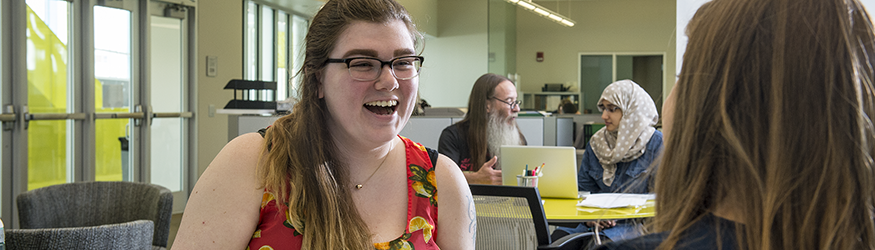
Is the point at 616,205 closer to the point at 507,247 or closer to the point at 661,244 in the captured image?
the point at 507,247

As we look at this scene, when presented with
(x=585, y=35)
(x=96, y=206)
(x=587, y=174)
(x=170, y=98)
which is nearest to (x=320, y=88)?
(x=96, y=206)

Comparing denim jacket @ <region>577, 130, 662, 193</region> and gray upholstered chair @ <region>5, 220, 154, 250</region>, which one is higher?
denim jacket @ <region>577, 130, 662, 193</region>

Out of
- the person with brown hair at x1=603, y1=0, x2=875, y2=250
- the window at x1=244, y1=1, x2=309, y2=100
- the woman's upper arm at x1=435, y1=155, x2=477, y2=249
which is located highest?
the window at x1=244, y1=1, x2=309, y2=100

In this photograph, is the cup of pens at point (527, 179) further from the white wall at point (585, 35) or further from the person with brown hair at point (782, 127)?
the white wall at point (585, 35)

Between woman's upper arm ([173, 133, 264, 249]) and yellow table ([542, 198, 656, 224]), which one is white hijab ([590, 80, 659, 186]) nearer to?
yellow table ([542, 198, 656, 224])

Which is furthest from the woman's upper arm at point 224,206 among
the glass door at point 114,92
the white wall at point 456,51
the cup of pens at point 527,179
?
the white wall at point 456,51

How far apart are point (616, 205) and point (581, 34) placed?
988cm

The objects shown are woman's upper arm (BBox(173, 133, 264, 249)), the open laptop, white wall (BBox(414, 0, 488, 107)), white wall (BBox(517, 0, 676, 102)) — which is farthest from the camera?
white wall (BBox(517, 0, 676, 102))

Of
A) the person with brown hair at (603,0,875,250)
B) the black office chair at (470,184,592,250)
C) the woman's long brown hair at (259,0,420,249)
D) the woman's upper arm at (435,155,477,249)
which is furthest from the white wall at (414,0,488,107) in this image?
the person with brown hair at (603,0,875,250)

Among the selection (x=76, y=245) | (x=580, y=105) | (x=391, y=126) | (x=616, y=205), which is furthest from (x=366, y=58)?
(x=580, y=105)

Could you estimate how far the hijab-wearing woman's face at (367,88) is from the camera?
1.21 metres

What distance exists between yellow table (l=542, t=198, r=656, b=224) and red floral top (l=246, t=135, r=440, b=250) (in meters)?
1.04

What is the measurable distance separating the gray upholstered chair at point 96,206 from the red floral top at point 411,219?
5.30ft

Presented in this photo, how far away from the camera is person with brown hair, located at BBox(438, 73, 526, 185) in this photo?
11.8 ft
